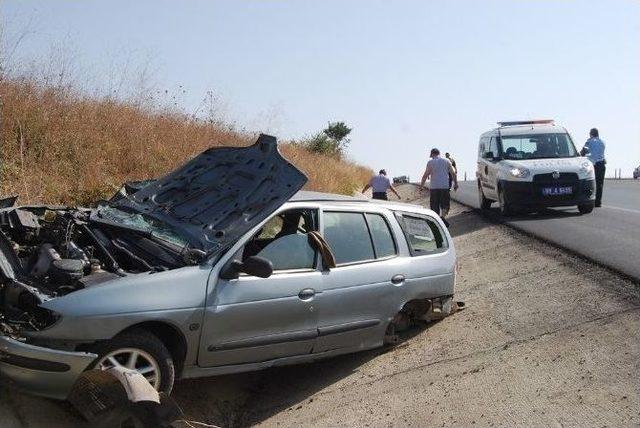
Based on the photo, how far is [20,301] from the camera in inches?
196

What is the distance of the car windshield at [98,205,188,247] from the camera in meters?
5.63

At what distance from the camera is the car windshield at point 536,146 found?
53.3 ft

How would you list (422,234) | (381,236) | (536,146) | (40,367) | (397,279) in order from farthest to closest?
(536,146) < (422,234) < (381,236) < (397,279) < (40,367)

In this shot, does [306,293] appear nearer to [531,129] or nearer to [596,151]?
[531,129]

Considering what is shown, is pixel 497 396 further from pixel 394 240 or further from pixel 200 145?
pixel 200 145

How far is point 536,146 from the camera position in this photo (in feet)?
53.6

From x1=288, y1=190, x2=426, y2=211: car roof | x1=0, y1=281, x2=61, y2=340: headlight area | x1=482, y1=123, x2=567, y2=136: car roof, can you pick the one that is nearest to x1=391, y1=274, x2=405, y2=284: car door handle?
x1=288, y1=190, x2=426, y2=211: car roof

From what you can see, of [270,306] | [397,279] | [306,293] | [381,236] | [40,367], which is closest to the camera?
[40,367]

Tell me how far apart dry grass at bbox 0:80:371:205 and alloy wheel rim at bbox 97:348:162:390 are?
5.91m

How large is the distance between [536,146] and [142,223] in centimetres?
1234

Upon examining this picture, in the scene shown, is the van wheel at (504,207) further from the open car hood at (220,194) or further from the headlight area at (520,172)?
the open car hood at (220,194)

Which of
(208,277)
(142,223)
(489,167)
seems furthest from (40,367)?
(489,167)

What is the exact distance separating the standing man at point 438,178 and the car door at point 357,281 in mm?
8532

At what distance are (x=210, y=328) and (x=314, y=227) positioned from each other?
146 centimetres
